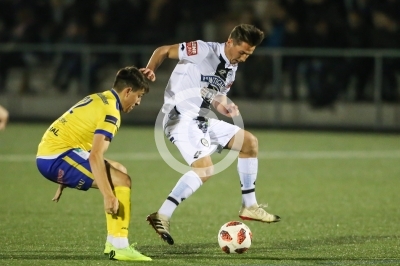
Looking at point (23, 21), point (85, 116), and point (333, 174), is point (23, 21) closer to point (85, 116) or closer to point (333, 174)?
point (333, 174)

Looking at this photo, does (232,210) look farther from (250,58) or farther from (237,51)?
(250,58)

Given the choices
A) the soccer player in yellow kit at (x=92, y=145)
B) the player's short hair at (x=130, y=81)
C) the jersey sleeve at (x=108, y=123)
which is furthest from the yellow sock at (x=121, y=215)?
the player's short hair at (x=130, y=81)

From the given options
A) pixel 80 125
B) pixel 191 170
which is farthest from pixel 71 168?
pixel 191 170

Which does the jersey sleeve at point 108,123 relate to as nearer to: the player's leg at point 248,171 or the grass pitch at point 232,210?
Answer: the grass pitch at point 232,210

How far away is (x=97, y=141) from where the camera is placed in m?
6.55

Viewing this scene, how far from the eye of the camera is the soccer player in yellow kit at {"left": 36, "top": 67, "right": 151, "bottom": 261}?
6.78m

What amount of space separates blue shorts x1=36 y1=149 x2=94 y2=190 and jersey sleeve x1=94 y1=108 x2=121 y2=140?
0.37m

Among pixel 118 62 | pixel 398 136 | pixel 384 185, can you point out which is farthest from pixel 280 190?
pixel 118 62

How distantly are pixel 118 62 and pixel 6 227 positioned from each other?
1241 centimetres

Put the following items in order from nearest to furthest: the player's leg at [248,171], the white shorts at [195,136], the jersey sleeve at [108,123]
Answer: the jersey sleeve at [108,123]
the white shorts at [195,136]
the player's leg at [248,171]

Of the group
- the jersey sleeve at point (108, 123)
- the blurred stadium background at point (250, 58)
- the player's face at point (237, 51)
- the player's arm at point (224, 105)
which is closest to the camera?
the jersey sleeve at point (108, 123)

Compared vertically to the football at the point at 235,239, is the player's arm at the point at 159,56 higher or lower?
higher

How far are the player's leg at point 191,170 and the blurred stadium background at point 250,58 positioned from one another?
426 inches

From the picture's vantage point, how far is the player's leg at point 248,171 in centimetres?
818
